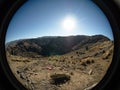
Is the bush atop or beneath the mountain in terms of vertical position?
beneath

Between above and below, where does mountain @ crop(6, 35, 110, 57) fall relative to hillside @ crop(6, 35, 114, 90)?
above

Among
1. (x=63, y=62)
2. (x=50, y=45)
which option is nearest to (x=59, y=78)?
(x=63, y=62)

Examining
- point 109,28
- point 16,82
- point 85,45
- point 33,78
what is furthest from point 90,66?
point 16,82

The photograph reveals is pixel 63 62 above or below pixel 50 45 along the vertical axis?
below

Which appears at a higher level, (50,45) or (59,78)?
(50,45)

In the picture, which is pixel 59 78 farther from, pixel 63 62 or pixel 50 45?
pixel 50 45

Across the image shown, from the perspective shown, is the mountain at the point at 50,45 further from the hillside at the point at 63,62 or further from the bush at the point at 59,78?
the bush at the point at 59,78

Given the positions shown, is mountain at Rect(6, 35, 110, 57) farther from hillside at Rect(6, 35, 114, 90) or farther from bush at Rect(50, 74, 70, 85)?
bush at Rect(50, 74, 70, 85)

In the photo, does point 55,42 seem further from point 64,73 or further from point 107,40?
point 107,40
